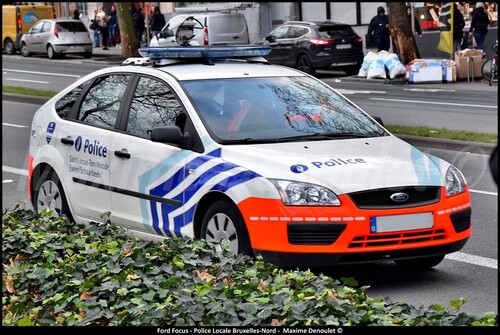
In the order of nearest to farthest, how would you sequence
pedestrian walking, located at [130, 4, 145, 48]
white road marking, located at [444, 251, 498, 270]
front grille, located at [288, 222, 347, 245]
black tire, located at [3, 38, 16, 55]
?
front grille, located at [288, 222, 347, 245], white road marking, located at [444, 251, 498, 270], pedestrian walking, located at [130, 4, 145, 48], black tire, located at [3, 38, 16, 55]

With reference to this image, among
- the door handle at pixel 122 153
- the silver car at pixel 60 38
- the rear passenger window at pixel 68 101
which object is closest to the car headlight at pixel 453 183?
the door handle at pixel 122 153

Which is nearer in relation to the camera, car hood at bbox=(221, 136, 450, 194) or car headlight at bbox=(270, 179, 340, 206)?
car headlight at bbox=(270, 179, 340, 206)

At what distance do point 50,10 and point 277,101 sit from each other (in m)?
45.6

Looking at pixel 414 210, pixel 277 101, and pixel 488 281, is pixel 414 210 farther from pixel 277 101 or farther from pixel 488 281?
pixel 277 101

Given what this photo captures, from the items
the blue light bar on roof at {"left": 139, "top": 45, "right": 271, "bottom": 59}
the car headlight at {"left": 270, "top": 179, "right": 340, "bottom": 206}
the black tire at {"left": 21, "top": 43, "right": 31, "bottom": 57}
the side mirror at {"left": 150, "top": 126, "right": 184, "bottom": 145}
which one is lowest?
the black tire at {"left": 21, "top": 43, "right": 31, "bottom": 57}

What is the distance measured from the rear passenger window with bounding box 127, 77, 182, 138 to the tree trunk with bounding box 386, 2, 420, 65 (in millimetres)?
22639

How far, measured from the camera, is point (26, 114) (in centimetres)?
2227

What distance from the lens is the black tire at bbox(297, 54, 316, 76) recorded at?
32.0 metres

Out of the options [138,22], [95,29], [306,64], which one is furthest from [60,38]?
[306,64]

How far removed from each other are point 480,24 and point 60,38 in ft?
63.5

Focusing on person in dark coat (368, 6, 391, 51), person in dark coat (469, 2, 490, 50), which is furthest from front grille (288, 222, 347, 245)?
person in dark coat (368, 6, 391, 51)

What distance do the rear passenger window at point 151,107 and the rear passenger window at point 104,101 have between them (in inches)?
8.6

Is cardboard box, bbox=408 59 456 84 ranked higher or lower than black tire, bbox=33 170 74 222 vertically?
lower

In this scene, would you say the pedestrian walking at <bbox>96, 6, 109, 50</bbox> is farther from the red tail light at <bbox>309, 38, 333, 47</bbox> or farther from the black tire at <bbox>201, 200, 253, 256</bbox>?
the black tire at <bbox>201, 200, 253, 256</bbox>
